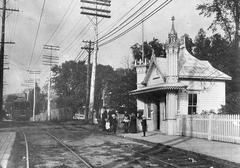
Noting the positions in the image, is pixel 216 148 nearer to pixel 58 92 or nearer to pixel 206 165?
pixel 206 165

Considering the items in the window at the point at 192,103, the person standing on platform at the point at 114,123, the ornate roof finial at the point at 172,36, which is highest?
the ornate roof finial at the point at 172,36

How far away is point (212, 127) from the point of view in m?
18.1

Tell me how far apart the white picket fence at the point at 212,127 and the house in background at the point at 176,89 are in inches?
53.1

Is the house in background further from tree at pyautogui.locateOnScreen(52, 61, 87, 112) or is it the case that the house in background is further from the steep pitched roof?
tree at pyautogui.locateOnScreen(52, 61, 87, 112)

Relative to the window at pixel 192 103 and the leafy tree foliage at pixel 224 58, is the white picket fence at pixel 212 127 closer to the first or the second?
the window at pixel 192 103

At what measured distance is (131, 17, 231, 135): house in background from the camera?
22.9m

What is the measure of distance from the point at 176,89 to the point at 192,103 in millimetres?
2368

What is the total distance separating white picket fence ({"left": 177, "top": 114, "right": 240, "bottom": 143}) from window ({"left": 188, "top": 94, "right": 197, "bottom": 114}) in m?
2.42

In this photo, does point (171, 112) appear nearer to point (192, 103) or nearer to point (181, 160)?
point (192, 103)

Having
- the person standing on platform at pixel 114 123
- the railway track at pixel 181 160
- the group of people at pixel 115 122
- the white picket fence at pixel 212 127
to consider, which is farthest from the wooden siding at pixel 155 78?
the railway track at pixel 181 160

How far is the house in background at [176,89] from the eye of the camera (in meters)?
22.9

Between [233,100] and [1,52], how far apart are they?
2810 cm

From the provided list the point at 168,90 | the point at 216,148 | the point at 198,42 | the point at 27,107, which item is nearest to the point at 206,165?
the point at 216,148

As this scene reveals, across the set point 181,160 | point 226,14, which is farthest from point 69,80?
point 181,160
